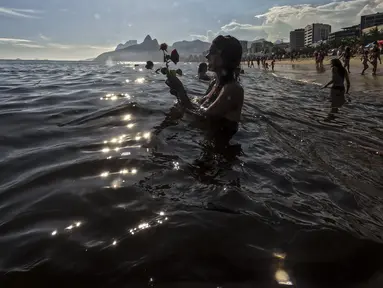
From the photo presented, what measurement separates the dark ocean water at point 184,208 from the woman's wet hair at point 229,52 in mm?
1123

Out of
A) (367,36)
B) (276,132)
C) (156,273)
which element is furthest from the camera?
(367,36)

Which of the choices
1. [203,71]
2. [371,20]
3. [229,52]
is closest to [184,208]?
[229,52]

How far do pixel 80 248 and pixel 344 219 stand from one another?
227cm

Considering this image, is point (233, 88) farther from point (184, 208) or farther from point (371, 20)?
point (371, 20)

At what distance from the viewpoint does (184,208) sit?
106 inches

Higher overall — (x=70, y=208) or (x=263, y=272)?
(x=70, y=208)

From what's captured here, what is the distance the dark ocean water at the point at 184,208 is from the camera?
6.40 feet

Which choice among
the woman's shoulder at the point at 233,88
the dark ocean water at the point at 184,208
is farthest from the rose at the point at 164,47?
the dark ocean water at the point at 184,208

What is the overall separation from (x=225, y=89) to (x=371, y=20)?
6352 inches

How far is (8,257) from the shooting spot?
2.03 metres

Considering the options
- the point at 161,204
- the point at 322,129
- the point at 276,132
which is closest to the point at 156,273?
the point at 161,204

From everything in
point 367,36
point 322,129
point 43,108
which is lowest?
point 322,129

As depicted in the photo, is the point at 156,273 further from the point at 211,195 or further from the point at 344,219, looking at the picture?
the point at 344,219

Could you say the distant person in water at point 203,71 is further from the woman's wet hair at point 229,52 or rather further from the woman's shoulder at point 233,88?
the woman's shoulder at point 233,88
